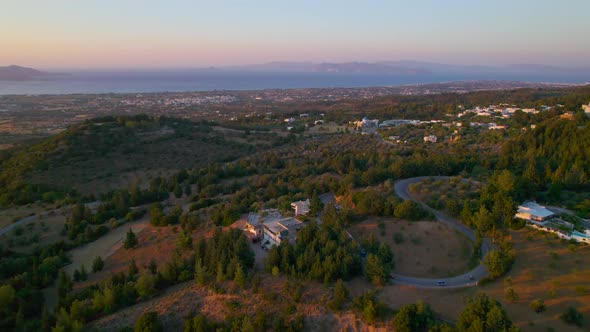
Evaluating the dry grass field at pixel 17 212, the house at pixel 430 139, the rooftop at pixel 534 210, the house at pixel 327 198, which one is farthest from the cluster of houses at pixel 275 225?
the house at pixel 430 139

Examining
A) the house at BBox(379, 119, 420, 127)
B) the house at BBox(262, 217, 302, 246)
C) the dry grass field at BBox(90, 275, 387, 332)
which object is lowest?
the dry grass field at BBox(90, 275, 387, 332)

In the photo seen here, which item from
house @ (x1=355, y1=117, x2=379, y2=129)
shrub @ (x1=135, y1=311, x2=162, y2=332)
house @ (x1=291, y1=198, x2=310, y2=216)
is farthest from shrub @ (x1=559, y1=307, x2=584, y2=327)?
house @ (x1=355, y1=117, x2=379, y2=129)

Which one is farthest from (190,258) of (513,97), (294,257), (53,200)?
(513,97)

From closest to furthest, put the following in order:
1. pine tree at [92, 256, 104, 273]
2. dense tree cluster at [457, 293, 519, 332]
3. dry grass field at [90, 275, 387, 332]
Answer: dense tree cluster at [457, 293, 519, 332] < dry grass field at [90, 275, 387, 332] < pine tree at [92, 256, 104, 273]

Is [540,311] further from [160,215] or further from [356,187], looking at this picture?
[160,215]

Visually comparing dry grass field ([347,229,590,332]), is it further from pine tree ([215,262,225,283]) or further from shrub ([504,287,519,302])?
pine tree ([215,262,225,283])

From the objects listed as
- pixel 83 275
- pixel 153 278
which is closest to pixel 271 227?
pixel 153 278
